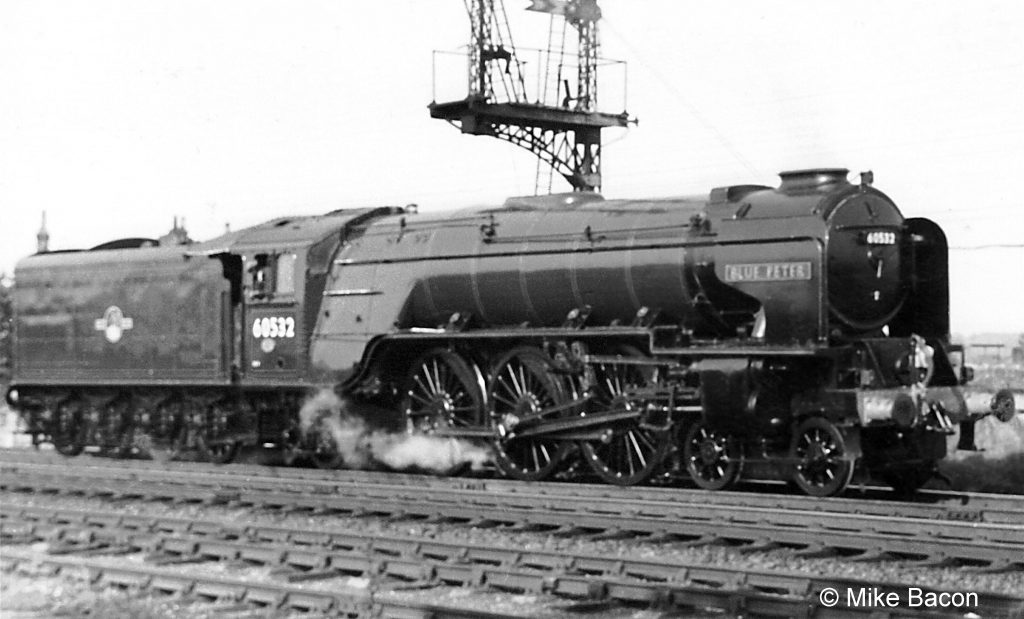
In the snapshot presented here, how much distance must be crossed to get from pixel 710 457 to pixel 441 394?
4376 mm

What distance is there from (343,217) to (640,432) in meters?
6.35

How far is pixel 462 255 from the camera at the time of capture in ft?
60.3

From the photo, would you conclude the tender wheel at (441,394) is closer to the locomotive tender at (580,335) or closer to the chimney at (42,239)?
the locomotive tender at (580,335)

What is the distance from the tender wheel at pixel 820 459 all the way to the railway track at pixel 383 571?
4.31 metres

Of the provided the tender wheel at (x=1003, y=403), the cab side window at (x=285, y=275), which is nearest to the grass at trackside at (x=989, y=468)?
the tender wheel at (x=1003, y=403)

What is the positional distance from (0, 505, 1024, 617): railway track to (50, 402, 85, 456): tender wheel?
989 cm

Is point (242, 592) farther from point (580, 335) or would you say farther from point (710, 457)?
point (580, 335)

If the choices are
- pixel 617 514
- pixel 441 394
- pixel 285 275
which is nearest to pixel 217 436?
pixel 285 275

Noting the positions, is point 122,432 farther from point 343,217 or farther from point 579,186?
point 579,186

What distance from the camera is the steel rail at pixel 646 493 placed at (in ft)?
43.7

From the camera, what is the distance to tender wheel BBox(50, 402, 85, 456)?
23.8m

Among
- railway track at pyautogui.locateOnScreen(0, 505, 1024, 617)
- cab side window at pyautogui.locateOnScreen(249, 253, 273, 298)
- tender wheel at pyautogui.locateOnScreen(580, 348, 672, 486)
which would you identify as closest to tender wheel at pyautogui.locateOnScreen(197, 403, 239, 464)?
cab side window at pyautogui.locateOnScreen(249, 253, 273, 298)

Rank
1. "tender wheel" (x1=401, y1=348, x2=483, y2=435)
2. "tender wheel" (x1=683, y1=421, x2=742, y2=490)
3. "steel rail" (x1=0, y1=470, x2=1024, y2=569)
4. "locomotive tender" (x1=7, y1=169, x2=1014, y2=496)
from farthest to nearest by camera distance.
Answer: "tender wheel" (x1=401, y1=348, x2=483, y2=435), "tender wheel" (x1=683, y1=421, x2=742, y2=490), "locomotive tender" (x1=7, y1=169, x2=1014, y2=496), "steel rail" (x1=0, y1=470, x2=1024, y2=569)

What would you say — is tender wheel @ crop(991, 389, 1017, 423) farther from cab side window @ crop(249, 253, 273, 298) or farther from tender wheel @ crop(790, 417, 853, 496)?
cab side window @ crop(249, 253, 273, 298)
